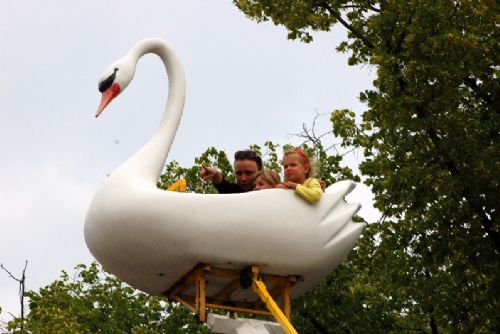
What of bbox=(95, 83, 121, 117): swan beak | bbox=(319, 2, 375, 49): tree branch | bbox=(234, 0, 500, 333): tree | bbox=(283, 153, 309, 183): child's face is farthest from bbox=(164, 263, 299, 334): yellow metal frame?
bbox=(319, 2, 375, 49): tree branch

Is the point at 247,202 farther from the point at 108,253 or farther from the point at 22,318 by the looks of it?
the point at 22,318

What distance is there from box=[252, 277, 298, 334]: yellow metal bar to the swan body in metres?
0.14

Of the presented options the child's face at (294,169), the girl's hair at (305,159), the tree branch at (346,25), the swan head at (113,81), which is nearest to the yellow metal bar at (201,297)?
the child's face at (294,169)

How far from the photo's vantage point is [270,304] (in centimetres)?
690

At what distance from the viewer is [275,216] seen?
688cm

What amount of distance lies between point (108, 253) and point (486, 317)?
17.3 ft

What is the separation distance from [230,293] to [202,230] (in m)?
0.73

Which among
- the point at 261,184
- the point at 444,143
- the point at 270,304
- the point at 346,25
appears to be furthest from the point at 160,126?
the point at 346,25

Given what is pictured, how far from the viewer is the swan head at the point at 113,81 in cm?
758

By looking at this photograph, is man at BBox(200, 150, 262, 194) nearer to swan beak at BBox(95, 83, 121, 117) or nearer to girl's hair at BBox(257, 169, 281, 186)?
girl's hair at BBox(257, 169, 281, 186)

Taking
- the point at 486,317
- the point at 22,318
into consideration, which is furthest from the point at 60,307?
the point at 486,317

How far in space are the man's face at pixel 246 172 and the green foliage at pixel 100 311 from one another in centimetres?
853

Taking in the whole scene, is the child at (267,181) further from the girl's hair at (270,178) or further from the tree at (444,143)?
the tree at (444,143)

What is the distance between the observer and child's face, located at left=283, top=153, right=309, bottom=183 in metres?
7.27
